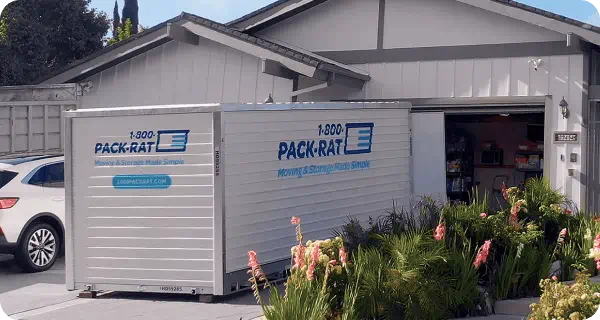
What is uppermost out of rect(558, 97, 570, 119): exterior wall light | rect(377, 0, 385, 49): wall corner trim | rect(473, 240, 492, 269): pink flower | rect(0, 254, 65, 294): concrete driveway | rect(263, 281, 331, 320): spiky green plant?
rect(377, 0, 385, 49): wall corner trim

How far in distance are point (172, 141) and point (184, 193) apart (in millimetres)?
607

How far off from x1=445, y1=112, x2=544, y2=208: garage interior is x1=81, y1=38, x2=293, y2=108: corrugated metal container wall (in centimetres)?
507

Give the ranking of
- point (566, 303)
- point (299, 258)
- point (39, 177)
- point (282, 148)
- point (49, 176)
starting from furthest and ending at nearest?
point (49, 176) < point (39, 177) < point (282, 148) < point (299, 258) < point (566, 303)

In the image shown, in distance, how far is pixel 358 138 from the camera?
11.6 m

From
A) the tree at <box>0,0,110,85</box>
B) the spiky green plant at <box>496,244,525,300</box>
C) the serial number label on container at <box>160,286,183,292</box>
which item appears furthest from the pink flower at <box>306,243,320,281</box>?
the tree at <box>0,0,110,85</box>

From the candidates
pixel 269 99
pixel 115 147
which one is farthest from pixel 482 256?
pixel 269 99

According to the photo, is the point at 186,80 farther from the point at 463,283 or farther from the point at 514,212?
the point at 463,283

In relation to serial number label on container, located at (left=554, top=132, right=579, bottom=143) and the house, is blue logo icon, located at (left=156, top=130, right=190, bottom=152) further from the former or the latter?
serial number label on container, located at (left=554, top=132, right=579, bottom=143)

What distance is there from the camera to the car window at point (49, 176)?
1262 centimetres

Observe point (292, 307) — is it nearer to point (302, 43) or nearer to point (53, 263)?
point (53, 263)

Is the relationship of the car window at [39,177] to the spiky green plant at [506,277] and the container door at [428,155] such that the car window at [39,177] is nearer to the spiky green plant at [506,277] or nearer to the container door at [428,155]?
the container door at [428,155]

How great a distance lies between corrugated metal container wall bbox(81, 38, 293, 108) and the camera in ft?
48.6

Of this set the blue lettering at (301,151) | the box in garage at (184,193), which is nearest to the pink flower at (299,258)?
the box in garage at (184,193)

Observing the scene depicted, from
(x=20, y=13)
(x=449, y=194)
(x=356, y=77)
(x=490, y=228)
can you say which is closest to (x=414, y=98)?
(x=356, y=77)
